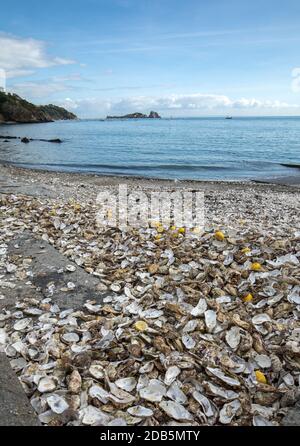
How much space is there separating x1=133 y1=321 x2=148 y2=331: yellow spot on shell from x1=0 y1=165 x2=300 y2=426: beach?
0.01m

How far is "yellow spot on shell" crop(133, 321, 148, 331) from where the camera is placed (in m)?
3.68

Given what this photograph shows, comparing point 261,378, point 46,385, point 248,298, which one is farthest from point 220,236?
point 46,385

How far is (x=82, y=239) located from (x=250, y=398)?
171 inches

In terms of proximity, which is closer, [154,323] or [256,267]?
[154,323]

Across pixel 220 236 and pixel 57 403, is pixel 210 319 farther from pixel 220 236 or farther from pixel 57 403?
pixel 220 236

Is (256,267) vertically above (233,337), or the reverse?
(256,267)

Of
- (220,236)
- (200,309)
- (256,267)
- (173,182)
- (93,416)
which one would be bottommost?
(173,182)

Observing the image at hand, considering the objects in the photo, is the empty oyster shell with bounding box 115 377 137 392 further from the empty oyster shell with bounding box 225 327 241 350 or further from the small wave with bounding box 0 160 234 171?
the small wave with bounding box 0 160 234 171

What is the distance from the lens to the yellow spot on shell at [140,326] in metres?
3.68

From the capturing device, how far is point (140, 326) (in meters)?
3.71

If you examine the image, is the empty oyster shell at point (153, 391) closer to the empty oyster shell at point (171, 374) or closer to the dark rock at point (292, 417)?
the empty oyster shell at point (171, 374)

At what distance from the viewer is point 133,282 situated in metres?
4.88

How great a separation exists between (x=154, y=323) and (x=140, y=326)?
17 cm

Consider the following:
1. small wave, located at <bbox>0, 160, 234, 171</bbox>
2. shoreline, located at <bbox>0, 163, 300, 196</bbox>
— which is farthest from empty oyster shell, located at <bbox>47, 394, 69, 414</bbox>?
small wave, located at <bbox>0, 160, 234, 171</bbox>
